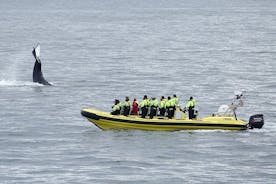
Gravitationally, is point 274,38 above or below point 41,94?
above

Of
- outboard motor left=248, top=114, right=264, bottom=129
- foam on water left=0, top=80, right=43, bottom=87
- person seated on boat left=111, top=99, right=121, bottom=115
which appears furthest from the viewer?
foam on water left=0, top=80, right=43, bottom=87

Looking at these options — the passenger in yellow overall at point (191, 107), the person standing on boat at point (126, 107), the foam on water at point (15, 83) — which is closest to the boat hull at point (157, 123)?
the person standing on boat at point (126, 107)

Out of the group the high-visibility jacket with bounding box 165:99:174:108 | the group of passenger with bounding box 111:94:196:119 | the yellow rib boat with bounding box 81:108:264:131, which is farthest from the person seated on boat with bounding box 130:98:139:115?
the high-visibility jacket with bounding box 165:99:174:108

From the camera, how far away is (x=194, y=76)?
4156 inches

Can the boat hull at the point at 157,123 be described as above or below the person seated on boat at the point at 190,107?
below

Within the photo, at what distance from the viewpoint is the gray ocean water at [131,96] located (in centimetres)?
6100

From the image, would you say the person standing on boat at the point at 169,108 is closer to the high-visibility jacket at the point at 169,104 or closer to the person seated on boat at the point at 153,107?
the high-visibility jacket at the point at 169,104

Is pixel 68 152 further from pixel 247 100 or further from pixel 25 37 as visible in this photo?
pixel 25 37

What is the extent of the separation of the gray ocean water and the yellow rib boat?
485 mm

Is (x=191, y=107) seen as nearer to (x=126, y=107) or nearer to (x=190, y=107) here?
(x=190, y=107)

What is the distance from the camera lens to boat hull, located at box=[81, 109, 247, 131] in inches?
2729

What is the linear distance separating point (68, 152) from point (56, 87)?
104ft

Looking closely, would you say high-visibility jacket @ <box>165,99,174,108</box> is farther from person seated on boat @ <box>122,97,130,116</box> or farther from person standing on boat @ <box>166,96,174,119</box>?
person seated on boat @ <box>122,97,130,116</box>

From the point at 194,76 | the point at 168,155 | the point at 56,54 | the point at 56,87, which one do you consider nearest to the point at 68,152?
the point at 168,155
